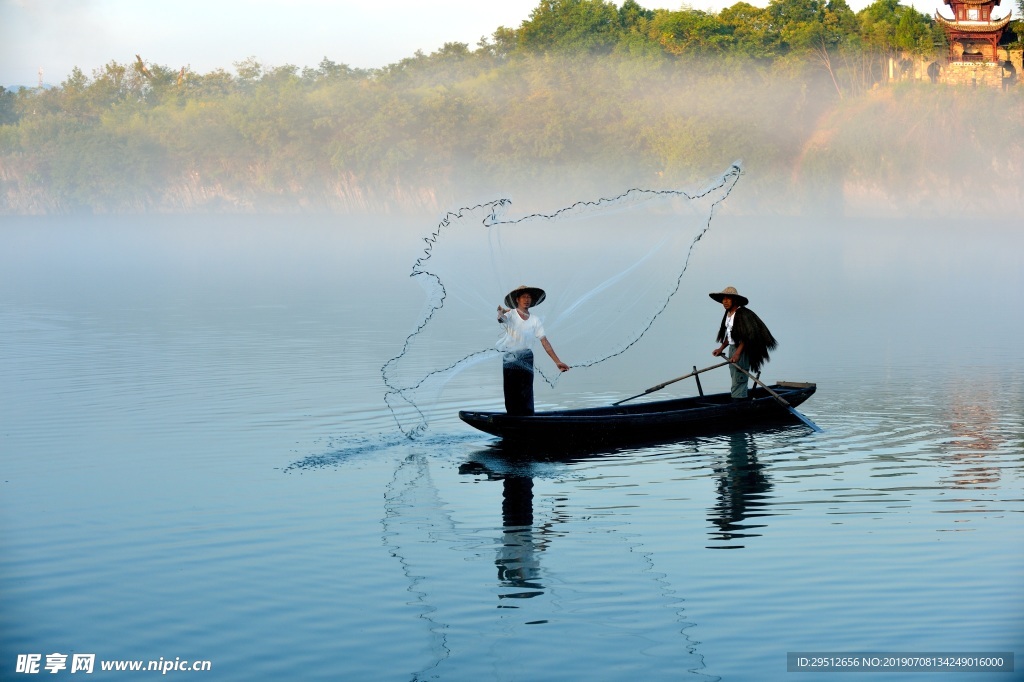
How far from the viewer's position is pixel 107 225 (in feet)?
314

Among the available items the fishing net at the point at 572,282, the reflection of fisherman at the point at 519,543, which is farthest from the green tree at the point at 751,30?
the reflection of fisherman at the point at 519,543

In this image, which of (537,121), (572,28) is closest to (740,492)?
(537,121)

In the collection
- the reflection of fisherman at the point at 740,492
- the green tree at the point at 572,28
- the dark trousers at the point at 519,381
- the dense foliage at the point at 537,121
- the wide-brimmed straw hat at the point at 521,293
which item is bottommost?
the reflection of fisherman at the point at 740,492

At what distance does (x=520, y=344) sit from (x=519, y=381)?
0.42 m

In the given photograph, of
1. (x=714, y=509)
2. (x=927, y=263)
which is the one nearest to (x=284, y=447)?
(x=714, y=509)

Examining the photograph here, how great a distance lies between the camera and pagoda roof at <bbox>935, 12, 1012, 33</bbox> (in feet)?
258

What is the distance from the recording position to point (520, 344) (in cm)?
1371

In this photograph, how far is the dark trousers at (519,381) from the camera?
1379 cm

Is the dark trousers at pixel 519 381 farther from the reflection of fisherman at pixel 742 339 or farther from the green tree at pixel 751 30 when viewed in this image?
the green tree at pixel 751 30

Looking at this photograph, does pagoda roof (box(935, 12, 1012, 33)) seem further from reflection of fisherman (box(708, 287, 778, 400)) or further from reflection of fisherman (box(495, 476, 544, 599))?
reflection of fisherman (box(495, 476, 544, 599))

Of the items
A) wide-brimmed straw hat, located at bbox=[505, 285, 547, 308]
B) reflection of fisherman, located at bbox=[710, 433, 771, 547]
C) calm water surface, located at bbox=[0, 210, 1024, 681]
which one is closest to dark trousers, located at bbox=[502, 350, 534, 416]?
wide-brimmed straw hat, located at bbox=[505, 285, 547, 308]

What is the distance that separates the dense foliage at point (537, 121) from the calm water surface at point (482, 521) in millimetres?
59020

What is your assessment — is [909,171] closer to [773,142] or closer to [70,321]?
[773,142]

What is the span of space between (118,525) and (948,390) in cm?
1217
